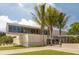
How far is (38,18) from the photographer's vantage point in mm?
10453

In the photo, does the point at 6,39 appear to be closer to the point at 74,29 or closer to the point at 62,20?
the point at 62,20

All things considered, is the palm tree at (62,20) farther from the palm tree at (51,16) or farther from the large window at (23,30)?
the large window at (23,30)

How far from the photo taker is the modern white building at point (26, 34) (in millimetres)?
10631

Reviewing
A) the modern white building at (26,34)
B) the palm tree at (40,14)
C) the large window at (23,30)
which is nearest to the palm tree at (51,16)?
the palm tree at (40,14)

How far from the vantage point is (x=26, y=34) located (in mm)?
10969

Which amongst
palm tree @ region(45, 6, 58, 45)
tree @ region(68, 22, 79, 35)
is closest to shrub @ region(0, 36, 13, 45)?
palm tree @ region(45, 6, 58, 45)

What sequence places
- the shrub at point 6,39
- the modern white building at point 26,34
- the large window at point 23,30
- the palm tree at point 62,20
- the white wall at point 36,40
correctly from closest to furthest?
the palm tree at point 62,20, the shrub at point 6,39, the modern white building at point 26,34, the white wall at point 36,40, the large window at point 23,30

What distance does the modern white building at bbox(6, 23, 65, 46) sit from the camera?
1063 cm

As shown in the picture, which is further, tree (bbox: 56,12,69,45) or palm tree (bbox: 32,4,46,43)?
palm tree (bbox: 32,4,46,43)

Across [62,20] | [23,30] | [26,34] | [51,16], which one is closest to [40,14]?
[51,16]

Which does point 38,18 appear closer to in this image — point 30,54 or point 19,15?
point 19,15

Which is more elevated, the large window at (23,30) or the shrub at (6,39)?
the large window at (23,30)

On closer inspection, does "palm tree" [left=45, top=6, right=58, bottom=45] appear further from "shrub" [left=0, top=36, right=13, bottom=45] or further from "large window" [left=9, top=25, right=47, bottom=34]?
"shrub" [left=0, top=36, right=13, bottom=45]
